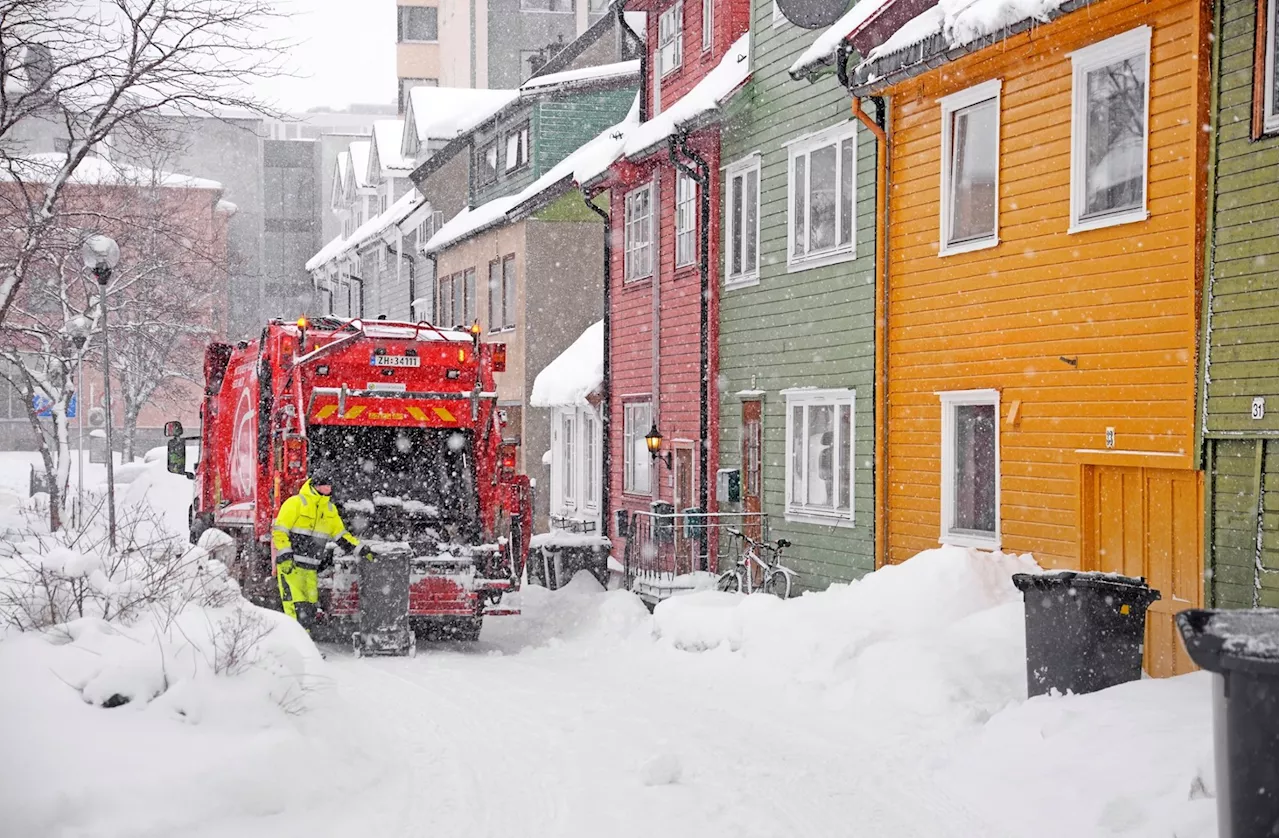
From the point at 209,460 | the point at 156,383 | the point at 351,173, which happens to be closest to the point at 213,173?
the point at 351,173

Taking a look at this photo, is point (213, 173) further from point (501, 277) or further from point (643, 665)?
point (643, 665)

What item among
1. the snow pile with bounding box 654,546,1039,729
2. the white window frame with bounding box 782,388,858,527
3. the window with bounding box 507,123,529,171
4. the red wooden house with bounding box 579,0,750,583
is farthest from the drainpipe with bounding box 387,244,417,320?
the snow pile with bounding box 654,546,1039,729

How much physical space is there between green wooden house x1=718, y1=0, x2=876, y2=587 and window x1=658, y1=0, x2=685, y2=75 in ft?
9.38

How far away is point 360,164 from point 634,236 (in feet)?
99.3

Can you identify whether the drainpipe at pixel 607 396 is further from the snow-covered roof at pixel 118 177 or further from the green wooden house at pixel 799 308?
the snow-covered roof at pixel 118 177

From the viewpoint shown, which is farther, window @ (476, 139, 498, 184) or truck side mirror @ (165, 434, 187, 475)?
window @ (476, 139, 498, 184)

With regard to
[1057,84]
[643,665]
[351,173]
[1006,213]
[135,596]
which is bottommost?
[643,665]

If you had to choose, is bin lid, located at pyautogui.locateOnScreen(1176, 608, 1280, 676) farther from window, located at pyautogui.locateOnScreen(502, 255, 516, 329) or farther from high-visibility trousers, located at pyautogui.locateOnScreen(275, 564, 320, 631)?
window, located at pyautogui.locateOnScreen(502, 255, 516, 329)

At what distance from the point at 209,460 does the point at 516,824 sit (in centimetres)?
1312

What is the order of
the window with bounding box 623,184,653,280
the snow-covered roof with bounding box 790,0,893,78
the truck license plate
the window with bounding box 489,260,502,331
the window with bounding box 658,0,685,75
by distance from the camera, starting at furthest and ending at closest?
the window with bounding box 489,260,502,331 → the window with bounding box 623,184,653,280 → the window with bounding box 658,0,685,75 → the truck license plate → the snow-covered roof with bounding box 790,0,893,78

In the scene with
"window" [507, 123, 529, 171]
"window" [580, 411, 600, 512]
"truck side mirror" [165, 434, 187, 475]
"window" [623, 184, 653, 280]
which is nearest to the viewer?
"truck side mirror" [165, 434, 187, 475]

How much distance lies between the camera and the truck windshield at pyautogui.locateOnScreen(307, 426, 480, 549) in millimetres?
15000

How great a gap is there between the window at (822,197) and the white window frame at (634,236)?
3.93 metres

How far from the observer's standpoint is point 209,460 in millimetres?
18859
